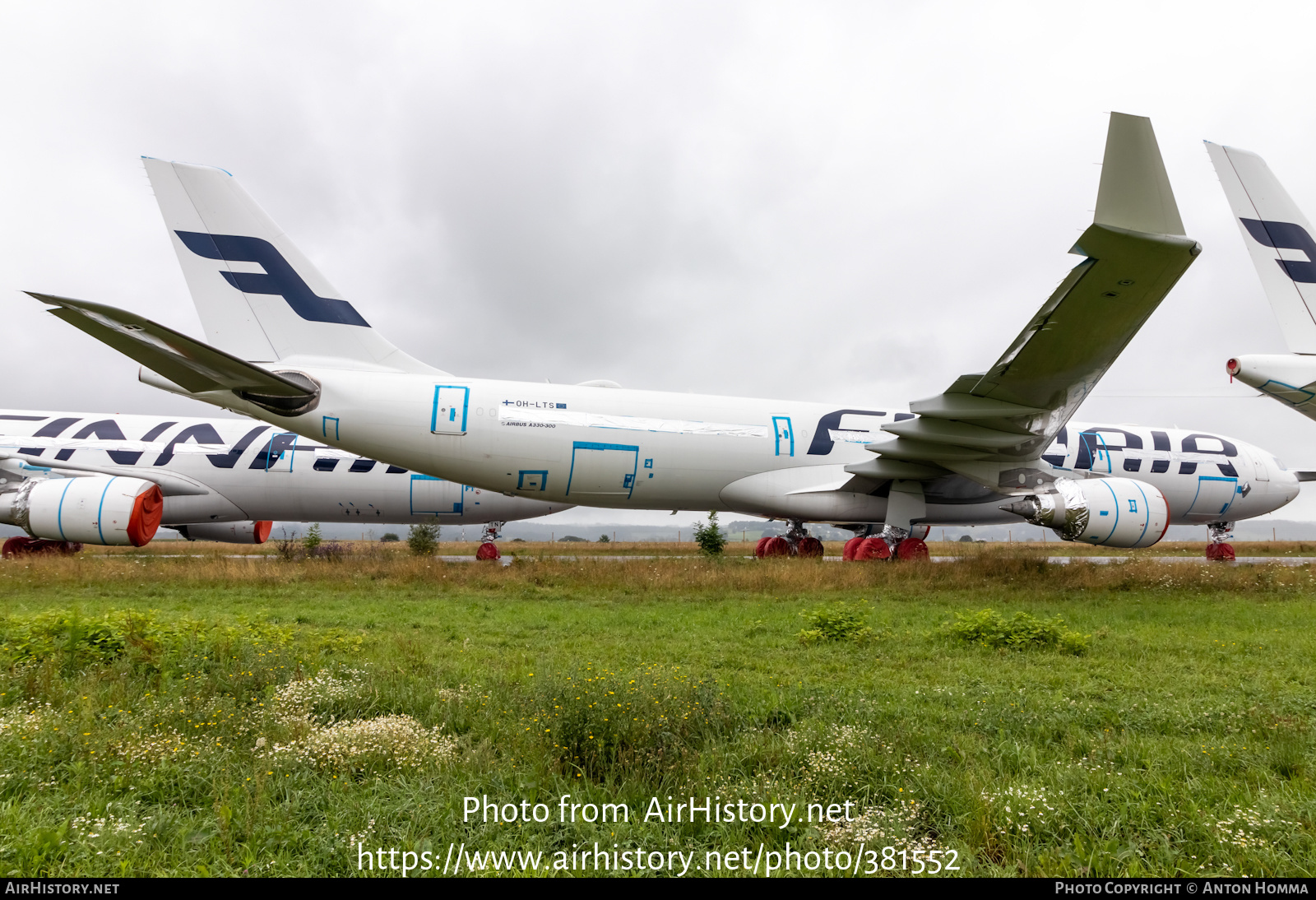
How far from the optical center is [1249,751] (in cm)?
370

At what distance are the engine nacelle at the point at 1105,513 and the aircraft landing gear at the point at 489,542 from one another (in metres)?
14.4

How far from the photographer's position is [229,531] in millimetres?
Result: 21359

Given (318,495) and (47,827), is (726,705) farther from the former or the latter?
(318,495)

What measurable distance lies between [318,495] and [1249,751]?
19885mm

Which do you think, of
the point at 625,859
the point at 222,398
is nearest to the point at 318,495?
the point at 222,398

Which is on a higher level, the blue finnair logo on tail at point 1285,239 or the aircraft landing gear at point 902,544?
the blue finnair logo on tail at point 1285,239

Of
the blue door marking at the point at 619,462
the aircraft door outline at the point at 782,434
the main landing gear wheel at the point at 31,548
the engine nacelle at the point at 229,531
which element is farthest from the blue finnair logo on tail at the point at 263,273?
the engine nacelle at the point at 229,531

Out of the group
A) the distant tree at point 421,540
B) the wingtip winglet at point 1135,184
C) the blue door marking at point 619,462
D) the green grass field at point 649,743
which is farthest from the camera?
the distant tree at point 421,540

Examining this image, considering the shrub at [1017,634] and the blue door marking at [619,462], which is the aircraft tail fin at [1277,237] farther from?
the blue door marking at [619,462]

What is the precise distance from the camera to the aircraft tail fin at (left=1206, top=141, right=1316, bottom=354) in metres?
12.1

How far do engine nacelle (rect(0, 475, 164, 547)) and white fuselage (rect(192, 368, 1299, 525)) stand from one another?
5.52 m

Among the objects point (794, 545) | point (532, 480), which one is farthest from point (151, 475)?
point (794, 545)

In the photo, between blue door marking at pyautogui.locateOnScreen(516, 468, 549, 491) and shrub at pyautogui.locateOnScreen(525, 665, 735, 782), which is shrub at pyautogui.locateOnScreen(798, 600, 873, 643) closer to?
shrub at pyautogui.locateOnScreen(525, 665, 735, 782)

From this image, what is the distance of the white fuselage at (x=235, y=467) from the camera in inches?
717
